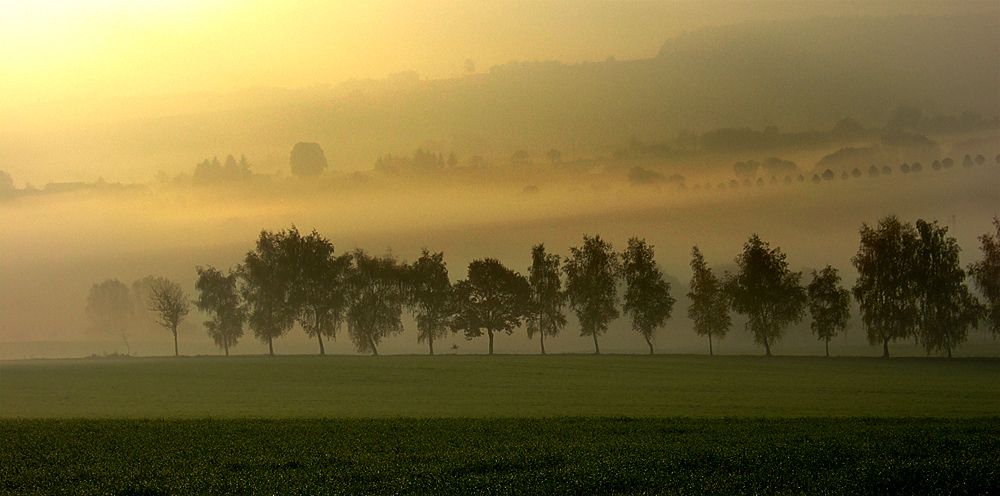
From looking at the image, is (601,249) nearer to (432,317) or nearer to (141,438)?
(432,317)

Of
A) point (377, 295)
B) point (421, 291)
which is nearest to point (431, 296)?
point (421, 291)

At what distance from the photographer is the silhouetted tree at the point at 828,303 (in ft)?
268

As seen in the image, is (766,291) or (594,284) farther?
(594,284)

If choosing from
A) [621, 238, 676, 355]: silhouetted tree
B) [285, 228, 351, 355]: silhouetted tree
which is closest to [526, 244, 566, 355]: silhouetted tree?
[621, 238, 676, 355]: silhouetted tree

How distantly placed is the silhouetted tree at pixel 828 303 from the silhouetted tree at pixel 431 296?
44744mm

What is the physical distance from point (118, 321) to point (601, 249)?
136m

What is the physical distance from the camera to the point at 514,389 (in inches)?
1799

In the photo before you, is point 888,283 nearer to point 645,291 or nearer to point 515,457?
point 645,291

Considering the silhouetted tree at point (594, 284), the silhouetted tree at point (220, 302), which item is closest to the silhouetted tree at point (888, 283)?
the silhouetted tree at point (594, 284)

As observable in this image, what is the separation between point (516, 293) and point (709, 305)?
25.0 metres

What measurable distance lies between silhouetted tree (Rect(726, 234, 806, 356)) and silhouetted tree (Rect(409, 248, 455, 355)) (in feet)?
120

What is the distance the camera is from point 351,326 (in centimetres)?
10162

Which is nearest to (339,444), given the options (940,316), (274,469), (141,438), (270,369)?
(274,469)

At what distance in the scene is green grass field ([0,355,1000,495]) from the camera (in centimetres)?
1652
